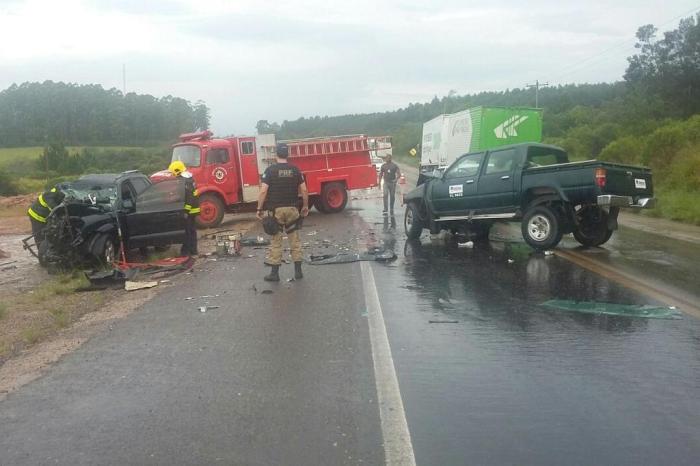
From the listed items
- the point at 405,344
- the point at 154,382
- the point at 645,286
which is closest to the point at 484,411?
the point at 405,344

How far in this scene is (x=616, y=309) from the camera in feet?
25.6

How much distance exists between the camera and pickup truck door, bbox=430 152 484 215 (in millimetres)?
13555

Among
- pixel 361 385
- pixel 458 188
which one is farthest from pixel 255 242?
pixel 361 385

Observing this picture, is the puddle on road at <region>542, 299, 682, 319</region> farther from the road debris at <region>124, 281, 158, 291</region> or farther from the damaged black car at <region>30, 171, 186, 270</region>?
the damaged black car at <region>30, 171, 186, 270</region>

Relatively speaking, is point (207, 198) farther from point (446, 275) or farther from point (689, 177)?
point (689, 177)

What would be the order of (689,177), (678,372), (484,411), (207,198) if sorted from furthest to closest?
1. (689,177)
2. (207,198)
3. (678,372)
4. (484,411)

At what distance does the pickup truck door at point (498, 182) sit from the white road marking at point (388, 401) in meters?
5.78

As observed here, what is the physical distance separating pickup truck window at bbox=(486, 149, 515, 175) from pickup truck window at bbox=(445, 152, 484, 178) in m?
0.25

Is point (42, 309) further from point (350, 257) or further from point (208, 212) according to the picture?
point (208, 212)

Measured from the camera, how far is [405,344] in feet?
21.2

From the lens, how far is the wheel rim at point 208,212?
19.9 meters

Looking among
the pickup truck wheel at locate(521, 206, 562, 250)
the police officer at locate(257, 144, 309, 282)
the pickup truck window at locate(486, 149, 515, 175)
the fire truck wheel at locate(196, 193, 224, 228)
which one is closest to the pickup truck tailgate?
the pickup truck wheel at locate(521, 206, 562, 250)

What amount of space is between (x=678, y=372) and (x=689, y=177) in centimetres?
1925

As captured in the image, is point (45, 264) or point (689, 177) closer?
point (45, 264)
